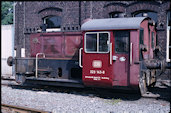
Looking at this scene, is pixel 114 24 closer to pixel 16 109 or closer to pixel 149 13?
pixel 16 109

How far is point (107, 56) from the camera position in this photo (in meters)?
7.20

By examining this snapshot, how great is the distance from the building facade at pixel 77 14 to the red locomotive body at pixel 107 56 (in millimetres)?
1598

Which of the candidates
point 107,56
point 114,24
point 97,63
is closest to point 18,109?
point 97,63

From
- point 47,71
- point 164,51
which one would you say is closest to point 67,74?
point 47,71

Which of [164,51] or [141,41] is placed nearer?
[141,41]

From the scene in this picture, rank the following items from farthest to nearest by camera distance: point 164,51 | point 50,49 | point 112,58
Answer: point 164,51 < point 50,49 < point 112,58

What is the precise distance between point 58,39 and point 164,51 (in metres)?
5.78

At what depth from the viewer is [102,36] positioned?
732 cm

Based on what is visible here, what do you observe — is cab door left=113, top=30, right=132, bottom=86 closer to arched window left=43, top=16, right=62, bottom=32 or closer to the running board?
the running board

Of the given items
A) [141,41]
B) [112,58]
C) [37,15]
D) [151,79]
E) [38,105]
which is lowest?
[38,105]

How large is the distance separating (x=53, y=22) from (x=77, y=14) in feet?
6.91

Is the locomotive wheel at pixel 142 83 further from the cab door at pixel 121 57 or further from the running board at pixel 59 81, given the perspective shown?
the running board at pixel 59 81

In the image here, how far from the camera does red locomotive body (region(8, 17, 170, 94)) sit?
6898mm

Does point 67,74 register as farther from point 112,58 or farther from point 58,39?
point 112,58
